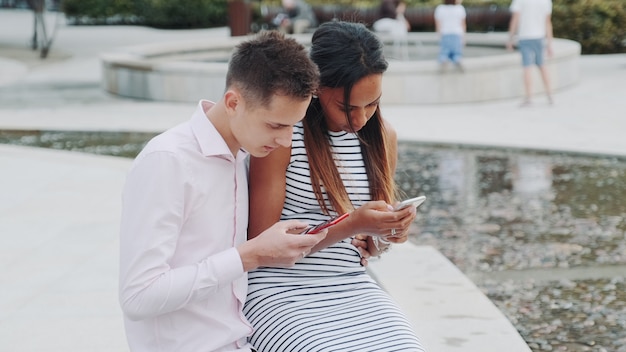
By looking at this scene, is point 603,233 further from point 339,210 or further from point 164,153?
point 164,153

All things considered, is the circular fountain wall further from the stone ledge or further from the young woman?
the young woman

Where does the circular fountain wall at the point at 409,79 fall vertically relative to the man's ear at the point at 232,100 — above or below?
below

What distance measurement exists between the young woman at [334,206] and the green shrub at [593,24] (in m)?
20.3

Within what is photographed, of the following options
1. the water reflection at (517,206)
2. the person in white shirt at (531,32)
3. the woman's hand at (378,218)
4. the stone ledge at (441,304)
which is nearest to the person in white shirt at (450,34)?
the person in white shirt at (531,32)

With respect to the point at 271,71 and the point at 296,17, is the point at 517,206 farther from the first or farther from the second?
the point at 296,17

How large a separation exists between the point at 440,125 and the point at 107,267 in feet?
22.6

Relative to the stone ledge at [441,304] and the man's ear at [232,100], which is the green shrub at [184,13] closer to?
the stone ledge at [441,304]

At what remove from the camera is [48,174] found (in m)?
8.20

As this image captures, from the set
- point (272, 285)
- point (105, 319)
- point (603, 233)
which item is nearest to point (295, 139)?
point (272, 285)

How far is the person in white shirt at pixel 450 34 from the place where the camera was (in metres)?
14.4

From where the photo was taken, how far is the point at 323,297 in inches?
120

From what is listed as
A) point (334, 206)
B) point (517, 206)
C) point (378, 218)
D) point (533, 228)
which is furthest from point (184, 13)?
point (378, 218)

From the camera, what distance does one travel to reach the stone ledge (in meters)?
4.20

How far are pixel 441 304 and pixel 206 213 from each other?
230 cm
